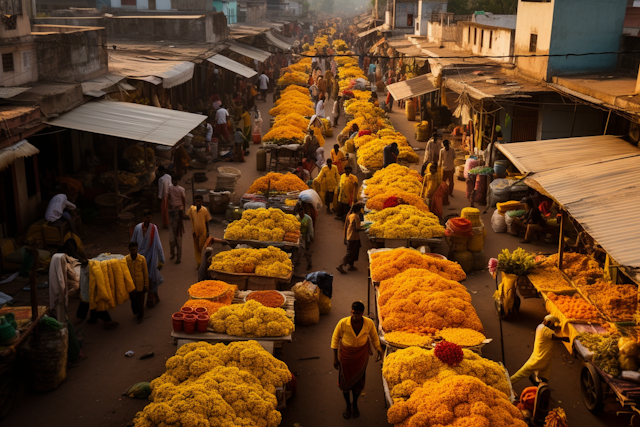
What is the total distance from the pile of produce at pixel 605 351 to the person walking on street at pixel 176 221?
791cm

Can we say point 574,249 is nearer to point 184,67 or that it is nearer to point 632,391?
point 632,391

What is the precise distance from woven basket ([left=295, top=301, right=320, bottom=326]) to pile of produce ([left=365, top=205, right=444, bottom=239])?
2489mm

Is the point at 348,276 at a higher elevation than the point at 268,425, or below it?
below

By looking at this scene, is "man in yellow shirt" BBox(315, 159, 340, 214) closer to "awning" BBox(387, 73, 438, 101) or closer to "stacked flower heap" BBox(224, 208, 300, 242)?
"stacked flower heap" BBox(224, 208, 300, 242)

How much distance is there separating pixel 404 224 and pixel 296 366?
4296mm

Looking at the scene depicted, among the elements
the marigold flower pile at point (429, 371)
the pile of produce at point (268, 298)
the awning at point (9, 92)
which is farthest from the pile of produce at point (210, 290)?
the awning at point (9, 92)

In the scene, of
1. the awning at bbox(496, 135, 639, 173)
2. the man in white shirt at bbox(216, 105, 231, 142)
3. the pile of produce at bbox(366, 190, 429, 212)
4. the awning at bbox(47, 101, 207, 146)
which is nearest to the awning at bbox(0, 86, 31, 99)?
the awning at bbox(47, 101, 207, 146)

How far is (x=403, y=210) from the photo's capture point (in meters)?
13.1

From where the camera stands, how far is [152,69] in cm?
1970

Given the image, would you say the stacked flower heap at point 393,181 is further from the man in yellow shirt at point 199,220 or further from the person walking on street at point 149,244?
the person walking on street at point 149,244

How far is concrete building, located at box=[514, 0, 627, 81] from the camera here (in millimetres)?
16703

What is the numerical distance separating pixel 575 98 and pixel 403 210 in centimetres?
490

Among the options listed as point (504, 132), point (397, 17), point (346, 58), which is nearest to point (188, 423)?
point (504, 132)

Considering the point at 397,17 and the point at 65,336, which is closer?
the point at 65,336
